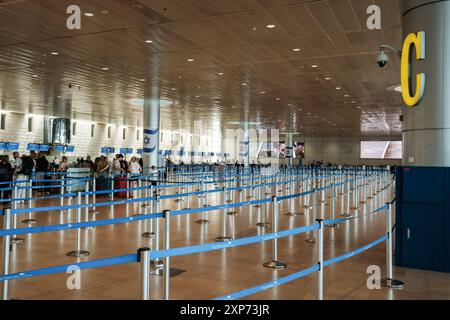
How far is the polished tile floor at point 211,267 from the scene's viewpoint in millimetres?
5430

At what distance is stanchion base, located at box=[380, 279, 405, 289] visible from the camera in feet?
19.2

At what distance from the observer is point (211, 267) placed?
21.9 feet

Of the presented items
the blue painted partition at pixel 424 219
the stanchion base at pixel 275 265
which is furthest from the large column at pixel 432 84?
the stanchion base at pixel 275 265

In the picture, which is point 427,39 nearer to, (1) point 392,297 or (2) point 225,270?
(1) point 392,297

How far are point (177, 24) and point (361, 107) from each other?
2021cm

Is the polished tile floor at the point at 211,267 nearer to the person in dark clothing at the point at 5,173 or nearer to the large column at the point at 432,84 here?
the large column at the point at 432,84

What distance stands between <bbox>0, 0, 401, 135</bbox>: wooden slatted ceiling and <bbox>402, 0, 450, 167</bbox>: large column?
226cm

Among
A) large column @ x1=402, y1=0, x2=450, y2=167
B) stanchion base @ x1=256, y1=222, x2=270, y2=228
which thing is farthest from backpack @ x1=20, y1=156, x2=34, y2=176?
large column @ x1=402, y1=0, x2=450, y2=167

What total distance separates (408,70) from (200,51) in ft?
25.5

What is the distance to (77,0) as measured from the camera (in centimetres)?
908

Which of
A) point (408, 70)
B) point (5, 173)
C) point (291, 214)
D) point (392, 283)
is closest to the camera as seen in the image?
point (392, 283)

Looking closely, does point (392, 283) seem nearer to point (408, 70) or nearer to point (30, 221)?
point (408, 70)

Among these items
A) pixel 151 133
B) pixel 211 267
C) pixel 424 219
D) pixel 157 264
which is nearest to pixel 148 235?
pixel 157 264
